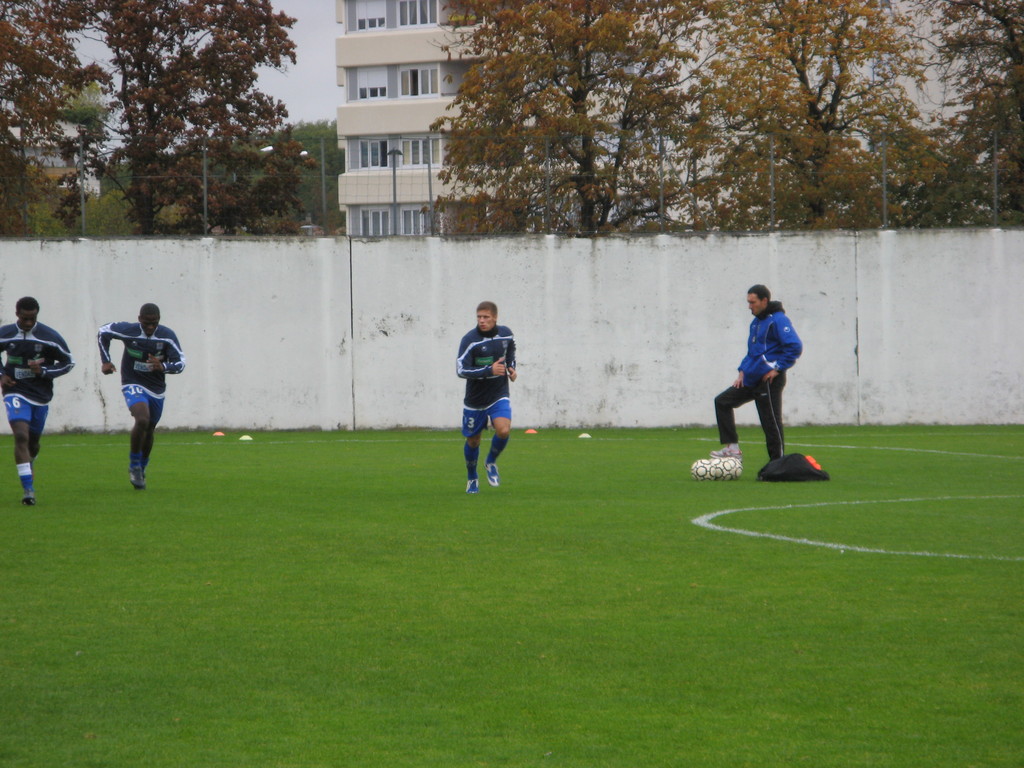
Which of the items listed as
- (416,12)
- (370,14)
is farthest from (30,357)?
(370,14)

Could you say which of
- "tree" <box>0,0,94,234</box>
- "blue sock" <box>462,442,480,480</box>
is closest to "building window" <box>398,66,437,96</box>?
"tree" <box>0,0,94,234</box>

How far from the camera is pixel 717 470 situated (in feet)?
48.6

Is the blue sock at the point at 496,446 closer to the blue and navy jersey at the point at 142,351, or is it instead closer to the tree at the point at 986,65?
the blue and navy jersey at the point at 142,351

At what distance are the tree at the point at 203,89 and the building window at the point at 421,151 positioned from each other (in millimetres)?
10289

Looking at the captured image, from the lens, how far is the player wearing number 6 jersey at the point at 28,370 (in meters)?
13.0

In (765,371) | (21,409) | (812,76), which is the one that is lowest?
(21,409)

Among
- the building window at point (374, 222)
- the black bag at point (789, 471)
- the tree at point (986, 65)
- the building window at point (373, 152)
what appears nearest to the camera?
the black bag at point (789, 471)

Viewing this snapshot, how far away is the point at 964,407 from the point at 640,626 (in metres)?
20.5

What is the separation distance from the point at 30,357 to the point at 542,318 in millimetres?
13999

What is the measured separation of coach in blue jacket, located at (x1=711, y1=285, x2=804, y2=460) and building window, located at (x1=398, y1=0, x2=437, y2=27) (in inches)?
2148

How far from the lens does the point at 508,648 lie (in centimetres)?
658

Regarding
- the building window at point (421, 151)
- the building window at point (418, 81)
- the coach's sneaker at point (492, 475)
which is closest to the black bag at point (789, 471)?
the coach's sneaker at point (492, 475)

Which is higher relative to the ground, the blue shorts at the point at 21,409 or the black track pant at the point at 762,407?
the blue shorts at the point at 21,409

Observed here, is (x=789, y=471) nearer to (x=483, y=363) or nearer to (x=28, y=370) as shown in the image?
(x=483, y=363)
